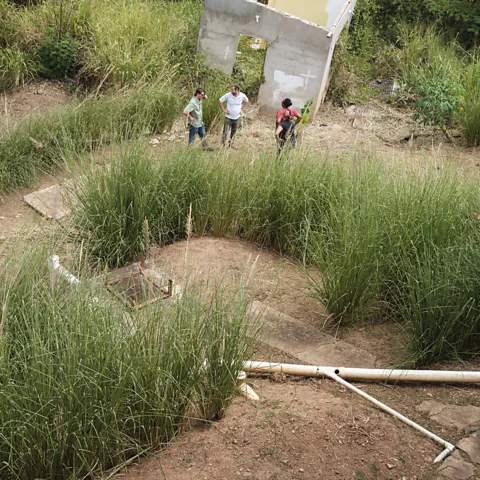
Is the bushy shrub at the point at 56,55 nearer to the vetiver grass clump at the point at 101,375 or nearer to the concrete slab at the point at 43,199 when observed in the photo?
the concrete slab at the point at 43,199

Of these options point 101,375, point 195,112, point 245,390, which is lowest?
point 195,112

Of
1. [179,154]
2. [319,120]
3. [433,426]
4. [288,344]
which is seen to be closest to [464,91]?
[319,120]

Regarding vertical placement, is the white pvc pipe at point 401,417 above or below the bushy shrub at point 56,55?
above

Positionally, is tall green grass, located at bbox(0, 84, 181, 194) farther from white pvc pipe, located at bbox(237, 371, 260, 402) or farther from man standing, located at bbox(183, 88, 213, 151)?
white pvc pipe, located at bbox(237, 371, 260, 402)

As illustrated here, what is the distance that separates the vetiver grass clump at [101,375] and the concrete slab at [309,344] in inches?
40.9

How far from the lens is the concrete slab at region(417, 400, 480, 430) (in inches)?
147

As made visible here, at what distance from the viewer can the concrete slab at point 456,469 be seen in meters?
3.26

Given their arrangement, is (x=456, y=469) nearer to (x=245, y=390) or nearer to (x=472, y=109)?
(x=245, y=390)

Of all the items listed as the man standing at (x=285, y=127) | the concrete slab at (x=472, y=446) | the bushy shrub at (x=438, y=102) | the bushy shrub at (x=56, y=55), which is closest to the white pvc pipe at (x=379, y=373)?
the concrete slab at (x=472, y=446)


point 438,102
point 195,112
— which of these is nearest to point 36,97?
point 195,112

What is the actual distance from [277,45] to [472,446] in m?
9.53

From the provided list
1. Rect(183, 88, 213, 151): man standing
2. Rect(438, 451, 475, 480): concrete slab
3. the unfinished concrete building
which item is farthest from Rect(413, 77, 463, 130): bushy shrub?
Rect(438, 451, 475, 480): concrete slab

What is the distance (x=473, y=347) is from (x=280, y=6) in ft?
35.5

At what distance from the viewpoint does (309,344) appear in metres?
4.89
